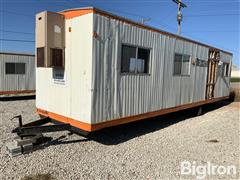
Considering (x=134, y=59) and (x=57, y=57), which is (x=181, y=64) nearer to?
(x=134, y=59)

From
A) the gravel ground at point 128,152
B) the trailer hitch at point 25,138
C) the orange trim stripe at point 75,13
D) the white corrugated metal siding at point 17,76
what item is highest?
the orange trim stripe at point 75,13

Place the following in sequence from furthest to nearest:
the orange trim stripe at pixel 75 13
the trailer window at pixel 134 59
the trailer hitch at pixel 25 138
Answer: the trailer window at pixel 134 59
the orange trim stripe at pixel 75 13
the trailer hitch at pixel 25 138

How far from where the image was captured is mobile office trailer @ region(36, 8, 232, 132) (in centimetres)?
530

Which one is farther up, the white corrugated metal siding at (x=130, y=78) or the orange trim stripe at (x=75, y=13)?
the orange trim stripe at (x=75, y=13)

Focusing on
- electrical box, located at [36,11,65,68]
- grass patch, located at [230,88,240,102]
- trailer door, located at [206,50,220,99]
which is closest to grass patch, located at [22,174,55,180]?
electrical box, located at [36,11,65,68]

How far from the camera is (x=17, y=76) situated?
13.4 m

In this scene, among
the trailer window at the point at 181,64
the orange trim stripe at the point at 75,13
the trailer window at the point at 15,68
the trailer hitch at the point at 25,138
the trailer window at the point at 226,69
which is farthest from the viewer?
the trailer window at the point at 15,68

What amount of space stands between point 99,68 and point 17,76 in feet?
31.6

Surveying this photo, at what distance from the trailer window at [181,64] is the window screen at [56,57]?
4144mm

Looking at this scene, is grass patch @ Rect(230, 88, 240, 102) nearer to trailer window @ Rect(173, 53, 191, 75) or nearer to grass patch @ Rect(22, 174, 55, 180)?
trailer window @ Rect(173, 53, 191, 75)

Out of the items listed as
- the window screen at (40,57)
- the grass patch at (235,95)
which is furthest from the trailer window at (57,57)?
the grass patch at (235,95)

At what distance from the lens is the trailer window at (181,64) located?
27.4ft

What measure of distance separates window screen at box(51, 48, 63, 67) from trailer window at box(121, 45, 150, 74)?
1.53 m

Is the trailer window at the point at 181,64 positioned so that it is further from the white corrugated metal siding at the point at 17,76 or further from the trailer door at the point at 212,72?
the white corrugated metal siding at the point at 17,76
